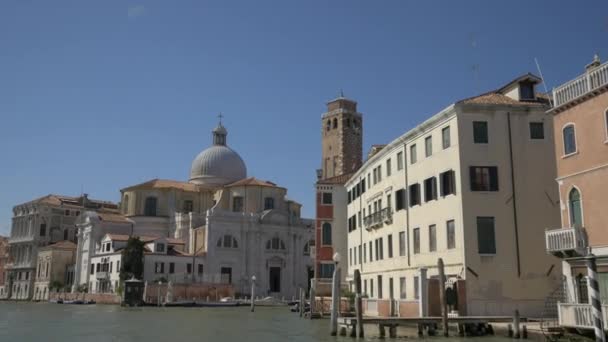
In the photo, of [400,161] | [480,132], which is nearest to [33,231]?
[400,161]

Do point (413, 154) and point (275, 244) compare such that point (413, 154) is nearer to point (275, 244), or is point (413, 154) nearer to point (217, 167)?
point (275, 244)

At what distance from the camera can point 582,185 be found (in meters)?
17.7

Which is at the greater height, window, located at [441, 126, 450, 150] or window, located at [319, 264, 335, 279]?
window, located at [441, 126, 450, 150]

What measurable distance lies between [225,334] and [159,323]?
8.28 m

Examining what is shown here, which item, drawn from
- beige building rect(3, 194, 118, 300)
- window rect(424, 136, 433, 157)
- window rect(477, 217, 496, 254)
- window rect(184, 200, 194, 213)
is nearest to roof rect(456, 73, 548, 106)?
window rect(424, 136, 433, 157)

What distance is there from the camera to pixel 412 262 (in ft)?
88.4

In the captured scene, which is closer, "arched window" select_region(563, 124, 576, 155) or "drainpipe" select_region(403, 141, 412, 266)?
"arched window" select_region(563, 124, 576, 155)

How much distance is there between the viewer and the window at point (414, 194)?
26891mm

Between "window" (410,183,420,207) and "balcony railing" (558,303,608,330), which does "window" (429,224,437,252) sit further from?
"balcony railing" (558,303,608,330)

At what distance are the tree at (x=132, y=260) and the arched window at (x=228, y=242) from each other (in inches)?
385

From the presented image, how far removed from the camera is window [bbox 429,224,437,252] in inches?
995

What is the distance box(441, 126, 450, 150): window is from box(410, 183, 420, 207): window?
2622mm

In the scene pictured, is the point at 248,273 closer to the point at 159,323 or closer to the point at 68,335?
the point at 159,323

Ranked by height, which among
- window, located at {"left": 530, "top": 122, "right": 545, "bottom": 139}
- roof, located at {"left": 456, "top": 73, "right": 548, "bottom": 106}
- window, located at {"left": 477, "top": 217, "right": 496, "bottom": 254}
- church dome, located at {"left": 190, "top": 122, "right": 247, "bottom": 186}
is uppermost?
church dome, located at {"left": 190, "top": 122, "right": 247, "bottom": 186}
